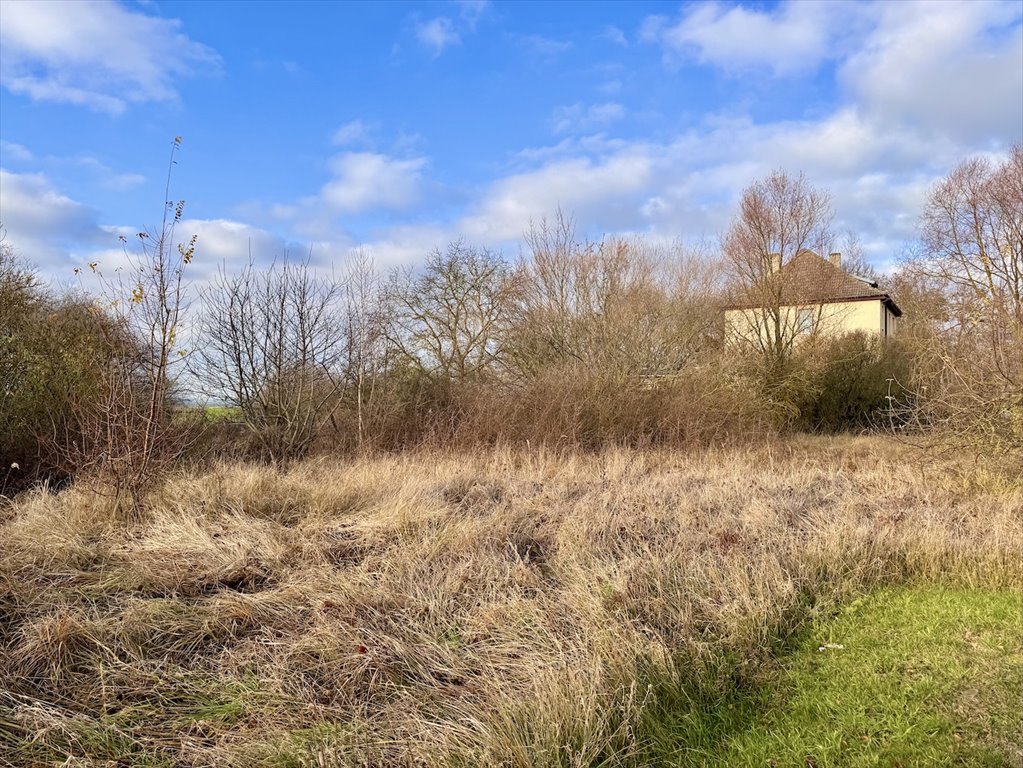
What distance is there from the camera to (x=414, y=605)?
4305 mm

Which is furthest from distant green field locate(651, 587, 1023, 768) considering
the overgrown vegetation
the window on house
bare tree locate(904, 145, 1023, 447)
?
the window on house

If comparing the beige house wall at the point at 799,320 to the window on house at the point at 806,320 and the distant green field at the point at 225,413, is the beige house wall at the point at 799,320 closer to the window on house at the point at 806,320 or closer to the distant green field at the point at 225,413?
the window on house at the point at 806,320

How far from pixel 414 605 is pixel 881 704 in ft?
8.96

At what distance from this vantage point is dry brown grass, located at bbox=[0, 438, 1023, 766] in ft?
9.57

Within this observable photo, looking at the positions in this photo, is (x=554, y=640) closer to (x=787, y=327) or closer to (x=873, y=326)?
(x=787, y=327)

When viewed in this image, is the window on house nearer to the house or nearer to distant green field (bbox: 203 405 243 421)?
the house

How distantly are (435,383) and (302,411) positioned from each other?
3748mm

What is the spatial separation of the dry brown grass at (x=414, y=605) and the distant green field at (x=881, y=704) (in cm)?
24

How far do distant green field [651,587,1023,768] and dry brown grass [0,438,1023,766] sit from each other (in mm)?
239

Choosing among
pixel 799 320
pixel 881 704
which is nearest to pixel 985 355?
pixel 881 704

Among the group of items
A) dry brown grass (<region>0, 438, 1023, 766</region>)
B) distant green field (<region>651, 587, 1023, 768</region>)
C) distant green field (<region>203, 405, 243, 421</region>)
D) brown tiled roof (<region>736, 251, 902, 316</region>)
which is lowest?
distant green field (<region>651, 587, 1023, 768</region>)

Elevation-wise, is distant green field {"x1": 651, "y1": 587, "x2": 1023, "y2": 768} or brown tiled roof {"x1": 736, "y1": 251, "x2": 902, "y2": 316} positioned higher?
brown tiled roof {"x1": 736, "y1": 251, "x2": 902, "y2": 316}

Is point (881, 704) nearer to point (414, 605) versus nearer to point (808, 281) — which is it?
point (414, 605)

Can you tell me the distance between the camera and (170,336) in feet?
22.2
